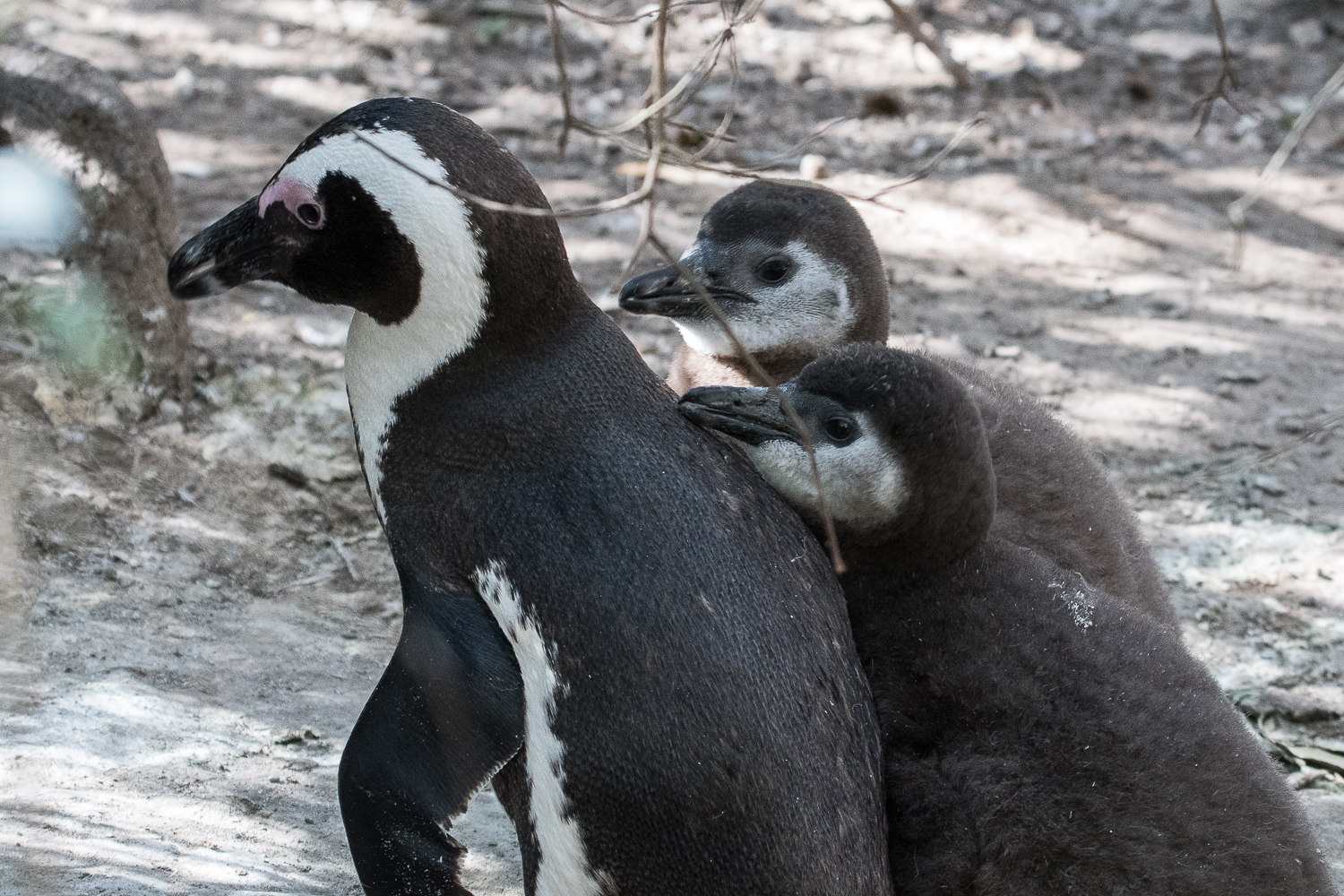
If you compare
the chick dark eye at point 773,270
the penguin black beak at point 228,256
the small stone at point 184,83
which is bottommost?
the small stone at point 184,83

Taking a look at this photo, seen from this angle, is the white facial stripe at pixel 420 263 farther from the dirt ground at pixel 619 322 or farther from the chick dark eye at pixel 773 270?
the chick dark eye at pixel 773 270

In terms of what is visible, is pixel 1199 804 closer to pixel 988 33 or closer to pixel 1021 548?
pixel 1021 548

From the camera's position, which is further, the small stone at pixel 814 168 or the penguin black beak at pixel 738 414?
the small stone at pixel 814 168

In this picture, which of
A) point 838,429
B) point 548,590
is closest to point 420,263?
point 548,590

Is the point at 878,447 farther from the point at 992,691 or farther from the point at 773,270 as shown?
the point at 773,270

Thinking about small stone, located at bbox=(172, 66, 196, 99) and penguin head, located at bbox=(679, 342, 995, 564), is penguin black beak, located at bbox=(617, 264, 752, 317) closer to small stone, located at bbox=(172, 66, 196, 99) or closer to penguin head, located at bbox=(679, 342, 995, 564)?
penguin head, located at bbox=(679, 342, 995, 564)

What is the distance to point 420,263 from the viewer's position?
2.19 metres

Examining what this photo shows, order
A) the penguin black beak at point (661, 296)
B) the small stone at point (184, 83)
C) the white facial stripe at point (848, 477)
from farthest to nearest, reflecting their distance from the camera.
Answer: the small stone at point (184, 83) → the penguin black beak at point (661, 296) → the white facial stripe at point (848, 477)

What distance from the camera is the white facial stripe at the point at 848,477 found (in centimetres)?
235

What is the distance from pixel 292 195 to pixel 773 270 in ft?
4.42

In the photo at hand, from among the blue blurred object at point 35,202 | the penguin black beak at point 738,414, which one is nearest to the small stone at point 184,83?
the blue blurred object at point 35,202

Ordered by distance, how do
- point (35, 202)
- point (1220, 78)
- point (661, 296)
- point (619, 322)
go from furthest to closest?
point (619, 322), point (35, 202), point (661, 296), point (1220, 78)

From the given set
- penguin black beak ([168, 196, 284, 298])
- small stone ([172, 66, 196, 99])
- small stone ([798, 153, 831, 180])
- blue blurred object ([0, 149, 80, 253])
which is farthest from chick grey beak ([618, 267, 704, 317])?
small stone ([172, 66, 196, 99])

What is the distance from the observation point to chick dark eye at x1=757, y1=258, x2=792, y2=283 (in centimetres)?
320
